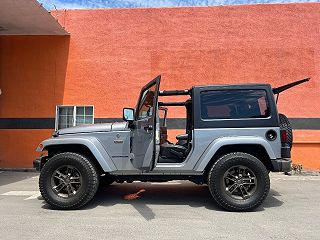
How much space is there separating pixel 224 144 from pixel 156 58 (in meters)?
5.69

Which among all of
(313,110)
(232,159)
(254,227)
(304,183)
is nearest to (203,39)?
(313,110)

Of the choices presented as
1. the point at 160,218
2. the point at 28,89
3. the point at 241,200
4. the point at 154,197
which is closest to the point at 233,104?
the point at 241,200

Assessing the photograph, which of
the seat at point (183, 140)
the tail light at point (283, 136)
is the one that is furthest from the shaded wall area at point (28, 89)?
the tail light at point (283, 136)

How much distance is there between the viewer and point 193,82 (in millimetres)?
10148

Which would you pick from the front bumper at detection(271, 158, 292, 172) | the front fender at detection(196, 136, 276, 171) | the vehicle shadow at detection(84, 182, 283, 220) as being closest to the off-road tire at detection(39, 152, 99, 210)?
the vehicle shadow at detection(84, 182, 283, 220)

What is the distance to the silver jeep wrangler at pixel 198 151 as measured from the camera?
203 inches

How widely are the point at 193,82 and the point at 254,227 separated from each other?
6.36 meters

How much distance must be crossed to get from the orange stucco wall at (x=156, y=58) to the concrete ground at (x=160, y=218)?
3.80 m

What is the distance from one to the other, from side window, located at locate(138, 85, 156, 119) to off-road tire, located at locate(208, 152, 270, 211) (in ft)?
4.80

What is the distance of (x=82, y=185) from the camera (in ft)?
17.4

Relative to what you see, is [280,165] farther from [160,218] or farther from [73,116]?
[73,116]

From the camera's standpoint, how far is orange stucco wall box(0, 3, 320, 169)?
9.95 m

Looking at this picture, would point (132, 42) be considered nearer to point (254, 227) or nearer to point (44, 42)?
point (44, 42)

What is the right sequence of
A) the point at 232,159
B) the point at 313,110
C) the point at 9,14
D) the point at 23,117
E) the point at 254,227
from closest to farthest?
the point at 254,227
the point at 232,159
the point at 9,14
the point at 313,110
the point at 23,117
